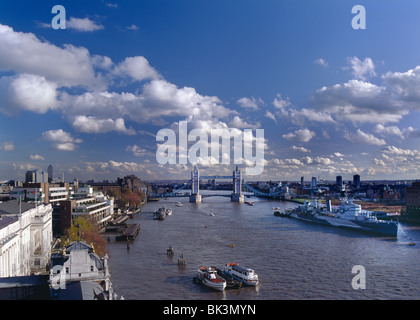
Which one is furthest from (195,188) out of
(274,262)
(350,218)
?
(274,262)

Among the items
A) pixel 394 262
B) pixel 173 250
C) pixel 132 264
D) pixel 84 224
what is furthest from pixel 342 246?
pixel 84 224

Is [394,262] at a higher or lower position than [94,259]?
lower

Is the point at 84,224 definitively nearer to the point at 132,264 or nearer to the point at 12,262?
the point at 132,264

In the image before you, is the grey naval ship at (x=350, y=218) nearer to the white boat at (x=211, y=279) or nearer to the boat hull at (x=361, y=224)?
the boat hull at (x=361, y=224)

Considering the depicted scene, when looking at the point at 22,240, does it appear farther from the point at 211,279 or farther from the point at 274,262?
the point at 274,262

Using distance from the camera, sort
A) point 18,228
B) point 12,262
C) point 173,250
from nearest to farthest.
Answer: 1. point 12,262
2. point 18,228
3. point 173,250
